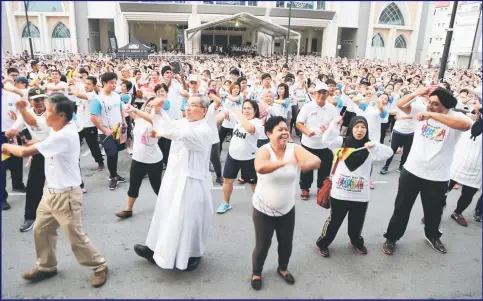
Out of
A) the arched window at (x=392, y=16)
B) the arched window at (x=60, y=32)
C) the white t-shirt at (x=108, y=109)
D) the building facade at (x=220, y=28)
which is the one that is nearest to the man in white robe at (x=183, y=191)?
the white t-shirt at (x=108, y=109)

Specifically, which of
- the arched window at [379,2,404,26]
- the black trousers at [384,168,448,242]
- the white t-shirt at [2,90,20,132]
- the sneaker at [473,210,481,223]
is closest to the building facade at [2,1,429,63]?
the arched window at [379,2,404,26]

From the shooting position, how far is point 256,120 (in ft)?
15.4

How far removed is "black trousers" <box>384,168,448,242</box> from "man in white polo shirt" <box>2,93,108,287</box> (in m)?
3.15

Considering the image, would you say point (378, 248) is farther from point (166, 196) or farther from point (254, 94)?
point (254, 94)

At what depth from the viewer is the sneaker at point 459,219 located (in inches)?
184

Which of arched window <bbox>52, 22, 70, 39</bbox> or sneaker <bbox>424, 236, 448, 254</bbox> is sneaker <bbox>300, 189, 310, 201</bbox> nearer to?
sneaker <bbox>424, 236, 448, 254</bbox>

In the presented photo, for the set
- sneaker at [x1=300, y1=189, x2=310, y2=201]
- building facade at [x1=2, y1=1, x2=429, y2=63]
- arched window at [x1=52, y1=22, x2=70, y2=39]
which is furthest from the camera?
arched window at [x1=52, y1=22, x2=70, y2=39]

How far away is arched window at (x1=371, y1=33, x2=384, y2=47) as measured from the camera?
4300 centimetres

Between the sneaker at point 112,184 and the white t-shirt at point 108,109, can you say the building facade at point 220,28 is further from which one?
the sneaker at point 112,184

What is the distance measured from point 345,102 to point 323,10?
35203 mm

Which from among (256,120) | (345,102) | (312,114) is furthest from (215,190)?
(345,102)

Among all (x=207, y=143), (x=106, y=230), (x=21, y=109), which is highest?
(x=21, y=109)

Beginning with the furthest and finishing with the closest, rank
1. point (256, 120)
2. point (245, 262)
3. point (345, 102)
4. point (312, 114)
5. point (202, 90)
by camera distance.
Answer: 1. point (345, 102)
2. point (202, 90)
3. point (312, 114)
4. point (256, 120)
5. point (245, 262)

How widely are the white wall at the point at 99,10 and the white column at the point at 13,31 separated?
713 cm
